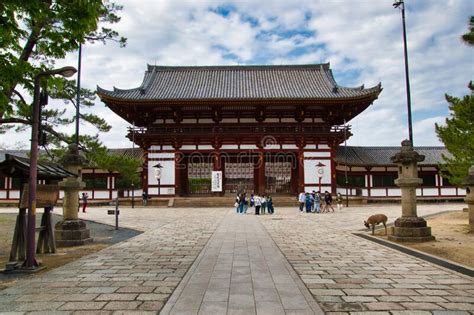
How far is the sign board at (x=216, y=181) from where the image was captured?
99.4 feet

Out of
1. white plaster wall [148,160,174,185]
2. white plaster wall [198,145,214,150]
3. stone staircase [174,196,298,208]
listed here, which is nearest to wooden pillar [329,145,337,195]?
stone staircase [174,196,298,208]

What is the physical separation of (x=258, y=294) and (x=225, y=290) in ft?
1.81

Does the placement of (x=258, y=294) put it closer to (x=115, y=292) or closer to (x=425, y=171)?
(x=115, y=292)

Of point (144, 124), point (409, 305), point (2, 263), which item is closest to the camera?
point (409, 305)

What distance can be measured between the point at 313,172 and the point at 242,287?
82.9 feet

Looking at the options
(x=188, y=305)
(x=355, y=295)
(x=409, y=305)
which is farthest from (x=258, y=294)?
(x=409, y=305)

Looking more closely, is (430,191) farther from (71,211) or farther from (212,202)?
(71,211)

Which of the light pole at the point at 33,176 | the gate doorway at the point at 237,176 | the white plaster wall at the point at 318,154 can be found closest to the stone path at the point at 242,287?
the light pole at the point at 33,176

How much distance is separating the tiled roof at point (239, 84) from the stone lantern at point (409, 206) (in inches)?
717

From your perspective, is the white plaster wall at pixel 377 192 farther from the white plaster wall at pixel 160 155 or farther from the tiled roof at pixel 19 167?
the tiled roof at pixel 19 167

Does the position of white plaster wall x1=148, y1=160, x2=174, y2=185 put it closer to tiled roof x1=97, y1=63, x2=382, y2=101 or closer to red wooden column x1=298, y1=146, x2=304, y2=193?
tiled roof x1=97, y1=63, x2=382, y2=101

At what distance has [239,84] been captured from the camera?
3441 cm

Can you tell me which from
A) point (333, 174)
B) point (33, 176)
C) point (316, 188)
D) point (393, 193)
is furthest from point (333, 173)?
point (33, 176)

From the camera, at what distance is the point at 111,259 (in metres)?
8.49
